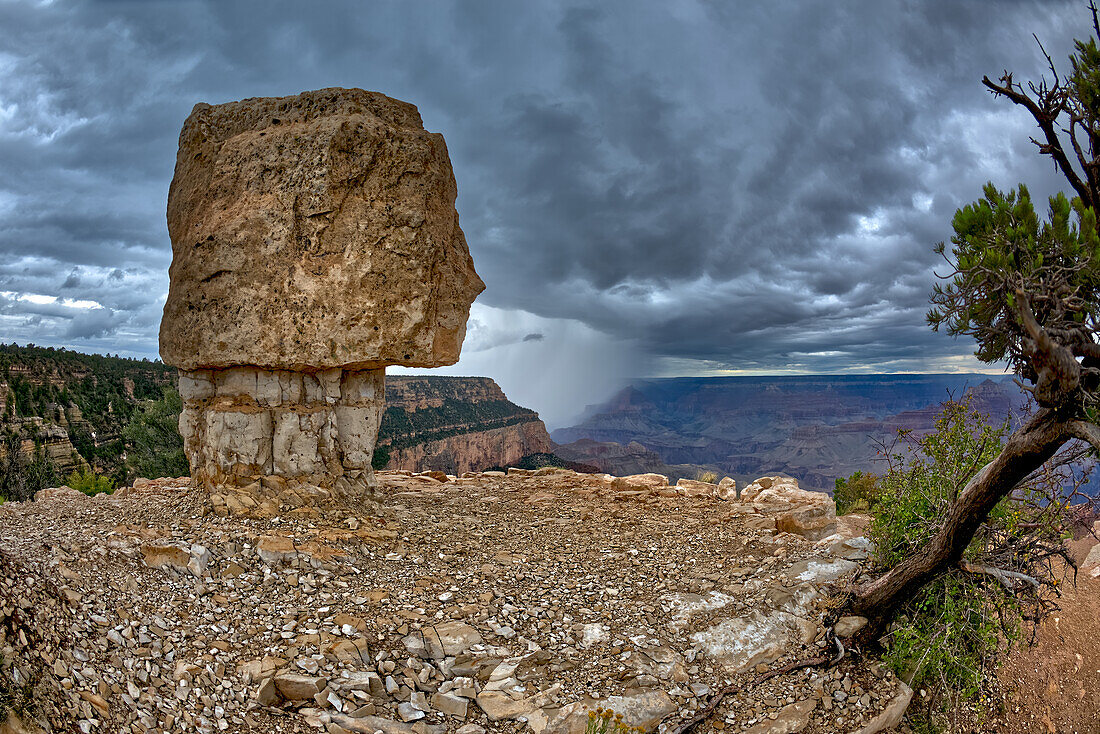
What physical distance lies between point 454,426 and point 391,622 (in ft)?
164

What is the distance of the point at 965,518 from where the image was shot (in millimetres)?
6539

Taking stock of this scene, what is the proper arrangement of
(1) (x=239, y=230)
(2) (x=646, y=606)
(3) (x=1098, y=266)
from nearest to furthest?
(3) (x=1098, y=266) → (2) (x=646, y=606) → (1) (x=239, y=230)

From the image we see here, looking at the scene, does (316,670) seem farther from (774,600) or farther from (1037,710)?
(1037,710)

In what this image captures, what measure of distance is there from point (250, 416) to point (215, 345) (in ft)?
4.40

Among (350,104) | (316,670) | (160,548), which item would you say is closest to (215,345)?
(160,548)

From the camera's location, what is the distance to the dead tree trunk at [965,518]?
18.8 feet

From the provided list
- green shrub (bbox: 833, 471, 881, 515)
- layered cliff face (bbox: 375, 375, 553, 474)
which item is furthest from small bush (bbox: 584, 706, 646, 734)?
layered cliff face (bbox: 375, 375, 553, 474)

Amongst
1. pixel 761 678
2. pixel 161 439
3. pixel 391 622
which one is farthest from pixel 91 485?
pixel 761 678

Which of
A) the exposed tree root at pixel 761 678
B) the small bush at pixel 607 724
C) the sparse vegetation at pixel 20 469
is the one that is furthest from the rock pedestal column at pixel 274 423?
the sparse vegetation at pixel 20 469

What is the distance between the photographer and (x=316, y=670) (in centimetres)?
626

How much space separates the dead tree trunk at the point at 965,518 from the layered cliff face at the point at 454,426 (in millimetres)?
36759

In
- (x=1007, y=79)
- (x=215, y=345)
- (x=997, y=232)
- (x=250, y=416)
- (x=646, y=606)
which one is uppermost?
(x=1007, y=79)

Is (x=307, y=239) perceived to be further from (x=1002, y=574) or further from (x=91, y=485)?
(x=91, y=485)

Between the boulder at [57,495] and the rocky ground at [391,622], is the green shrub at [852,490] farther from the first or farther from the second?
the boulder at [57,495]
